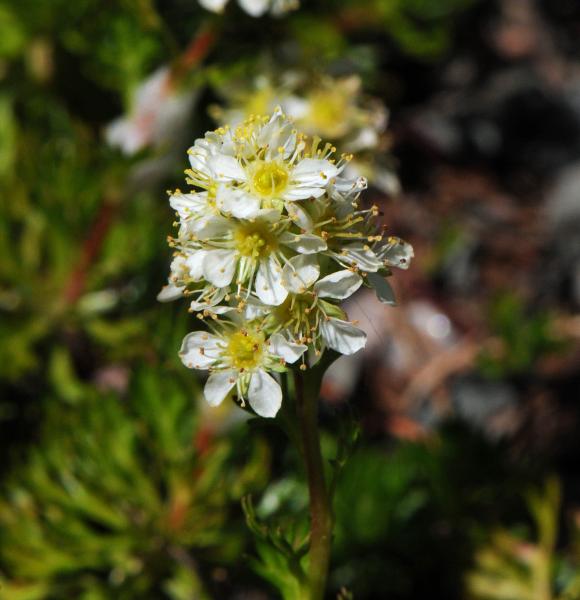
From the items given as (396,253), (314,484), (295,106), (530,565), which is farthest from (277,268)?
(530,565)

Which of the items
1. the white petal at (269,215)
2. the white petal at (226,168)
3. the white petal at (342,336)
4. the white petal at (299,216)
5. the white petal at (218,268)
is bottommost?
the white petal at (342,336)

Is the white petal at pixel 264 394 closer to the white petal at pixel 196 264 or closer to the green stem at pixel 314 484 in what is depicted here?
the green stem at pixel 314 484

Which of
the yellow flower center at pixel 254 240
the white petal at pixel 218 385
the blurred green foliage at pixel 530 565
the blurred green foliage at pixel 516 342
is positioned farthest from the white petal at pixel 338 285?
the blurred green foliage at pixel 516 342

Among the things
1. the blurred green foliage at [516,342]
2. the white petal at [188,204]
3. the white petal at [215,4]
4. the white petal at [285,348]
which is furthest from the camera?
the blurred green foliage at [516,342]

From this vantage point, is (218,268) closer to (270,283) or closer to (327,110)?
(270,283)

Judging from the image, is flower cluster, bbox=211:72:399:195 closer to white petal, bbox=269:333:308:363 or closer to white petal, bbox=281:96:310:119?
white petal, bbox=281:96:310:119

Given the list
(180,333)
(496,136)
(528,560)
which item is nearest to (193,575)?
(180,333)
